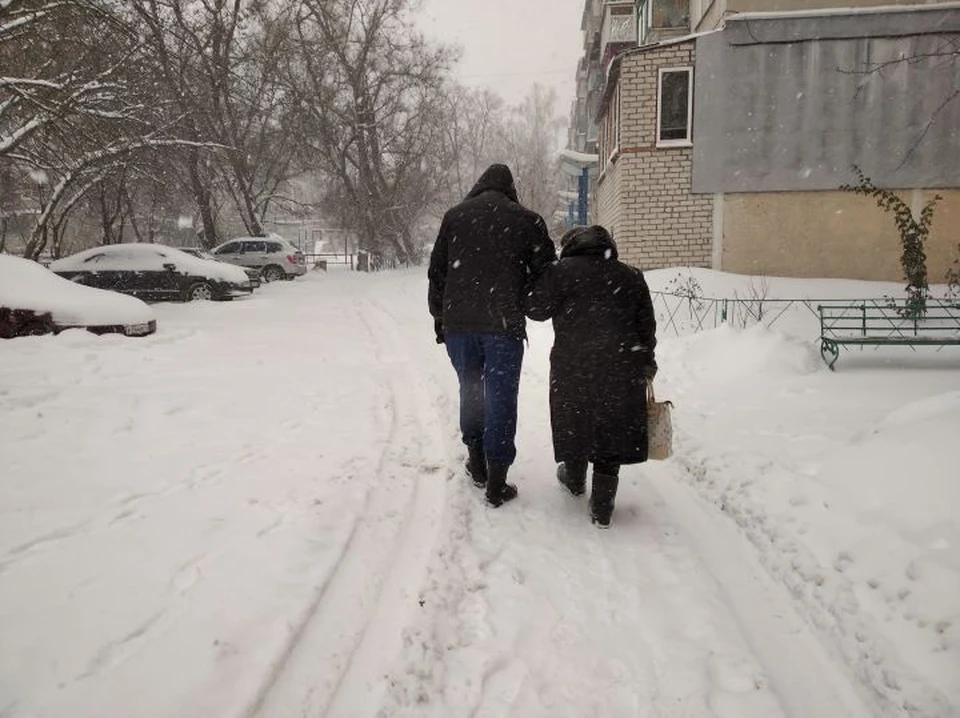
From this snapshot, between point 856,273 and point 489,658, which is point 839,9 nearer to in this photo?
point 856,273

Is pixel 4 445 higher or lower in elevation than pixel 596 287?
lower

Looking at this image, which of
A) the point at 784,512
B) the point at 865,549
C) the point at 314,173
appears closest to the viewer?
the point at 865,549

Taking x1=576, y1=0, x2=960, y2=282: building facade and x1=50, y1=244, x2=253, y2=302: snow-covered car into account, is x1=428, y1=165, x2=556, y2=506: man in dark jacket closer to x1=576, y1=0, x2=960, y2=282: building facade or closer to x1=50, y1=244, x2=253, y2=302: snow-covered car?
x1=576, y1=0, x2=960, y2=282: building facade

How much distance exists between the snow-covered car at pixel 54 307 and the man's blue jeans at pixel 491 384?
7.46 m

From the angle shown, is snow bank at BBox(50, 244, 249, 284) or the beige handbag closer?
the beige handbag

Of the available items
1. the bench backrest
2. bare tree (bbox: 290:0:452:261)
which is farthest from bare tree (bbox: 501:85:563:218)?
the bench backrest

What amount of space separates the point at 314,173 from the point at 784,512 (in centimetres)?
2900

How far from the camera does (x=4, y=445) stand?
4.43 metres

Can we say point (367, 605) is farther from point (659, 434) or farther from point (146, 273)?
point (146, 273)

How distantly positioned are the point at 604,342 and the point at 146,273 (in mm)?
14803

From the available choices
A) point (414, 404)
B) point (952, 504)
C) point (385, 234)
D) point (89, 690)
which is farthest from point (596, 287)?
point (385, 234)

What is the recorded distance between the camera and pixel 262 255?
2225 cm

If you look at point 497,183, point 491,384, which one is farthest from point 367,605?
point 497,183

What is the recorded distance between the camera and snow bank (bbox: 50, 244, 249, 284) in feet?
48.9
